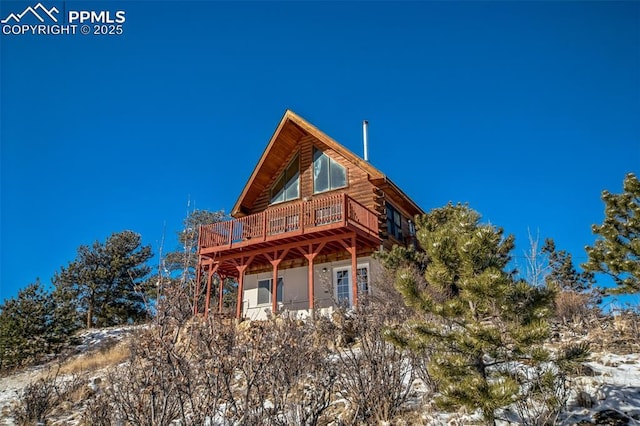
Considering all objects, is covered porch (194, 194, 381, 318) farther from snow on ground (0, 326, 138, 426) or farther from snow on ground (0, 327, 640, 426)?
snow on ground (0, 327, 640, 426)

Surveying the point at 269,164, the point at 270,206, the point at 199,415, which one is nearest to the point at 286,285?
the point at 270,206

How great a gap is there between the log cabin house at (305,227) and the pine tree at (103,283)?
11247mm

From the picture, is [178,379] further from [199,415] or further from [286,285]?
[286,285]

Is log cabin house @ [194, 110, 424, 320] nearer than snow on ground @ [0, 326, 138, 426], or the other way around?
snow on ground @ [0, 326, 138, 426]

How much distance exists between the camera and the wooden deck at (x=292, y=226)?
44.7ft

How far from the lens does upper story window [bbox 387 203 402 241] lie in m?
16.3

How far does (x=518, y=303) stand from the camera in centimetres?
432

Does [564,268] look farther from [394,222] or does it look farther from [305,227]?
[305,227]

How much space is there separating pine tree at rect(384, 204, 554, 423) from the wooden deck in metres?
8.32


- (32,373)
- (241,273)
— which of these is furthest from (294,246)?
(32,373)

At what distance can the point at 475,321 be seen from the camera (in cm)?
434

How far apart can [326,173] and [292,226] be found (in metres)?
3.22

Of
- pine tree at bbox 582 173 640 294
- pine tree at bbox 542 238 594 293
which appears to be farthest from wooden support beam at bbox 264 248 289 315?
pine tree at bbox 542 238 594 293

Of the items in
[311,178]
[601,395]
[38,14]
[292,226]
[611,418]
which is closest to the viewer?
[611,418]
